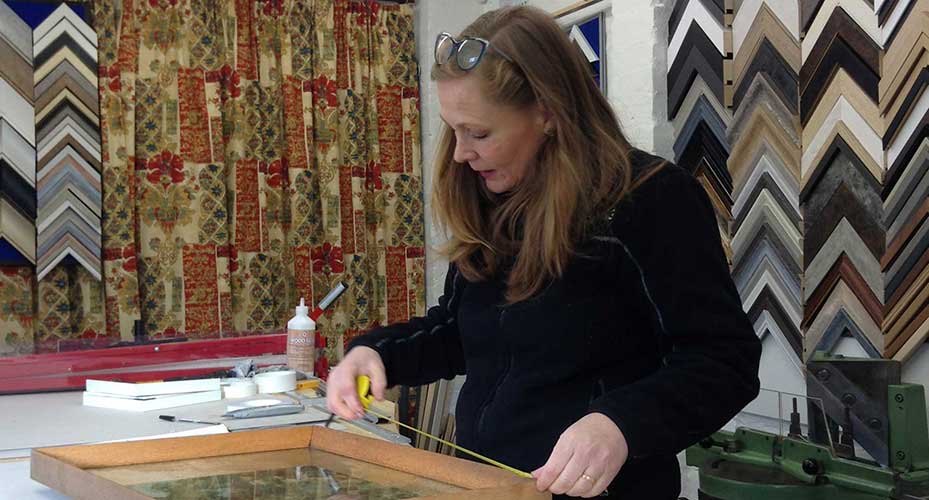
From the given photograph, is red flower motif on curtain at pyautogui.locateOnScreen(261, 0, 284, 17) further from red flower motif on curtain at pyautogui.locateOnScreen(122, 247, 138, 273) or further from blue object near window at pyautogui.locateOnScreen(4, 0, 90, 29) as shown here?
red flower motif on curtain at pyautogui.locateOnScreen(122, 247, 138, 273)

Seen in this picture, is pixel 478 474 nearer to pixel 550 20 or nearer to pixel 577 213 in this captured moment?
pixel 577 213

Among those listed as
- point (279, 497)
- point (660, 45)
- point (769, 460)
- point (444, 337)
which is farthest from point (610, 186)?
point (660, 45)

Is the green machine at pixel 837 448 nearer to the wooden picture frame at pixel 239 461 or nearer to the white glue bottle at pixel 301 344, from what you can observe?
the white glue bottle at pixel 301 344

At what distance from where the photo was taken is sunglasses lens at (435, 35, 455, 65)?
1495 mm

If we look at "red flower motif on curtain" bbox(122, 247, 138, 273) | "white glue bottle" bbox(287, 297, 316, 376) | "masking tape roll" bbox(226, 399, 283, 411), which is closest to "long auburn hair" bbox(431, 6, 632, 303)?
"masking tape roll" bbox(226, 399, 283, 411)

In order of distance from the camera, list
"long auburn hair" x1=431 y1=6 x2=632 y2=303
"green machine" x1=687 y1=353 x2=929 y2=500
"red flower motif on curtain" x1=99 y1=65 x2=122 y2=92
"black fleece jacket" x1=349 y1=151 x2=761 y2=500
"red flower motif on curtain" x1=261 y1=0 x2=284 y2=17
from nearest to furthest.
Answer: "black fleece jacket" x1=349 y1=151 x2=761 y2=500 < "long auburn hair" x1=431 y1=6 x2=632 y2=303 < "green machine" x1=687 y1=353 x2=929 y2=500 < "red flower motif on curtain" x1=99 y1=65 x2=122 y2=92 < "red flower motif on curtain" x1=261 y1=0 x2=284 y2=17

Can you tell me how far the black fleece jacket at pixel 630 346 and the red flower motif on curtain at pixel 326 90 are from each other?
3638 millimetres

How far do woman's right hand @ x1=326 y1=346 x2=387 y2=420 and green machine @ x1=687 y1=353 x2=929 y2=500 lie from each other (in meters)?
1.15

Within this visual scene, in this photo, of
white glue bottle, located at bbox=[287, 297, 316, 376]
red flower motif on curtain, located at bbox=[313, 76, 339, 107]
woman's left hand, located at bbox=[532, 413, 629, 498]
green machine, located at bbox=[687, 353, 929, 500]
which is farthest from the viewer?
red flower motif on curtain, located at bbox=[313, 76, 339, 107]

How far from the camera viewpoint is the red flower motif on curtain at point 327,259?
5086 millimetres

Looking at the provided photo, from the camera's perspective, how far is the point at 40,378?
2.59 m

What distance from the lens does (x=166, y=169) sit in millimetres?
4723

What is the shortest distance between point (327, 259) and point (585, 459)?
4049 mm

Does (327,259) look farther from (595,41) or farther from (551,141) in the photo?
(551,141)
